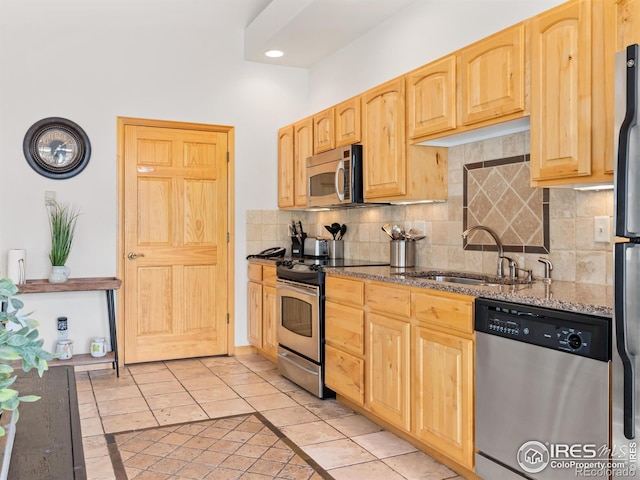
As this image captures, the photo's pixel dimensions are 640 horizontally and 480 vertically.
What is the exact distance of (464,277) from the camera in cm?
311

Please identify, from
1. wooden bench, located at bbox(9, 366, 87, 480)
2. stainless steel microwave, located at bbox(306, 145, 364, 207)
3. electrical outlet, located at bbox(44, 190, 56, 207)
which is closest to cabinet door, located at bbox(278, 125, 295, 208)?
stainless steel microwave, located at bbox(306, 145, 364, 207)

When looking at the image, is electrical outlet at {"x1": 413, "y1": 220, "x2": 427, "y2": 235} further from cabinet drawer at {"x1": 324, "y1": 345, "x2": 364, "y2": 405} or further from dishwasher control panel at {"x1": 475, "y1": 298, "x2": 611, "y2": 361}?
dishwasher control panel at {"x1": 475, "y1": 298, "x2": 611, "y2": 361}

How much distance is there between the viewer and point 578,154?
7.21ft

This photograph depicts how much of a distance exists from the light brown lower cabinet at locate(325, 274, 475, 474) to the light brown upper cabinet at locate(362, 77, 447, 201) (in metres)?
0.66

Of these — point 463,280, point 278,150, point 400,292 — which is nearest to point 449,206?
point 463,280

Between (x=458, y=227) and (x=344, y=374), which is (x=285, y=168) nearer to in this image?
(x=458, y=227)

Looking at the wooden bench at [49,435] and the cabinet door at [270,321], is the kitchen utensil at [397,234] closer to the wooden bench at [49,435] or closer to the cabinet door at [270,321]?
the cabinet door at [270,321]

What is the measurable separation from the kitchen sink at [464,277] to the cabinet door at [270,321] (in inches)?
57.0

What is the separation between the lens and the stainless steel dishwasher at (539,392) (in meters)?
1.81

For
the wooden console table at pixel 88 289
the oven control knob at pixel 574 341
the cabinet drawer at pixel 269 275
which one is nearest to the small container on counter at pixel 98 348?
the wooden console table at pixel 88 289

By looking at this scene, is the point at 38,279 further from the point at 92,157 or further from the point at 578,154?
the point at 578,154

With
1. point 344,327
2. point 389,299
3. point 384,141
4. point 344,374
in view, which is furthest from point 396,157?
point 344,374

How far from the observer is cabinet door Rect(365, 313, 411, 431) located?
279 cm

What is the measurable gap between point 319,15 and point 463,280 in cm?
221
